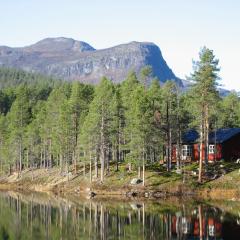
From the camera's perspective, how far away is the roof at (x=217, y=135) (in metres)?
91.8

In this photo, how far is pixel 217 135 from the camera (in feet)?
311

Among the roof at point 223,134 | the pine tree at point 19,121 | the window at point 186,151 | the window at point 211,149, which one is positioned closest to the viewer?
the roof at point 223,134

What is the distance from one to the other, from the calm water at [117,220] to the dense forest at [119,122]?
13.6 m

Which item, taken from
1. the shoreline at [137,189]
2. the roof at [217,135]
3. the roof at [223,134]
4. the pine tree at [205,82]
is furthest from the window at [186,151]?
the pine tree at [205,82]

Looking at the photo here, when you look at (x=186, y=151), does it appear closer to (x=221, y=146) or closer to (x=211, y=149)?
(x=211, y=149)

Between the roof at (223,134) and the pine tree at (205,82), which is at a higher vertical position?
the pine tree at (205,82)

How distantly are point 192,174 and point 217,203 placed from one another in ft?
46.4

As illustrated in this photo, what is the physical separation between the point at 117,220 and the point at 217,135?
47.4 metres

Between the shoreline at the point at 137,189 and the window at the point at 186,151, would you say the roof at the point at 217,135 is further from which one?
the shoreline at the point at 137,189

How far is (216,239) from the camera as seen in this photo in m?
38.5

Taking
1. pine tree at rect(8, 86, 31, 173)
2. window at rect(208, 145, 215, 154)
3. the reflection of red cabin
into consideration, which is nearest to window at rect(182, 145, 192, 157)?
the reflection of red cabin

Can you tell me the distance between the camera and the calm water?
4247cm

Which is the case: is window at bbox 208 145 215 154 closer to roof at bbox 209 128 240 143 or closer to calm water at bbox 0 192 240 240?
roof at bbox 209 128 240 143

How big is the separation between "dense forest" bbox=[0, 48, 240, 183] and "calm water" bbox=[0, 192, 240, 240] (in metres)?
13.6
